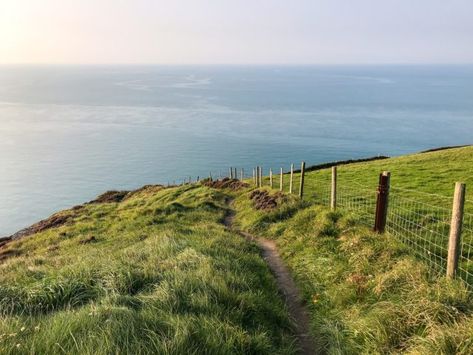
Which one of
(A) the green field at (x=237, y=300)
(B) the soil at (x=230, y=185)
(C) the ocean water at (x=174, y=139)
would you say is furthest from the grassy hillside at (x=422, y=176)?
(C) the ocean water at (x=174, y=139)

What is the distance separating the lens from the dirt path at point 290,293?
311 inches

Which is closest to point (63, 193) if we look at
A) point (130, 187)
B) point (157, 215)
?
point (130, 187)

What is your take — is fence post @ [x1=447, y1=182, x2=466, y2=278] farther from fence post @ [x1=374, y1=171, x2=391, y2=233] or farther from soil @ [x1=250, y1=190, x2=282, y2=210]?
soil @ [x1=250, y1=190, x2=282, y2=210]

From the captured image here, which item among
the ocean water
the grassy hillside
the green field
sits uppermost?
the green field

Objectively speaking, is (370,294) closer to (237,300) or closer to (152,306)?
(237,300)

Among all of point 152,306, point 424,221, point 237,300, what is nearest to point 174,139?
point 424,221

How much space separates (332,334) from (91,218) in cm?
2600

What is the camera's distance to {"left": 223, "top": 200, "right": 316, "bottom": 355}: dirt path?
311 inches

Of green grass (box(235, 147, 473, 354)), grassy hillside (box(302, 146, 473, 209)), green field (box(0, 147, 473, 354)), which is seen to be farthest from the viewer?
grassy hillside (box(302, 146, 473, 209))

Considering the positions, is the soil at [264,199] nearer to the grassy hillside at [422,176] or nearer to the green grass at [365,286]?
the green grass at [365,286]

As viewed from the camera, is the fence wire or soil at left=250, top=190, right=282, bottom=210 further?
soil at left=250, top=190, right=282, bottom=210

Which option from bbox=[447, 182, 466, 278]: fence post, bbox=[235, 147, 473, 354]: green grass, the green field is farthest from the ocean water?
bbox=[447, 182, 466, 278]: fence post

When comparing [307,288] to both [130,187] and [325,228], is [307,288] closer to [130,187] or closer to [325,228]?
[325,228]

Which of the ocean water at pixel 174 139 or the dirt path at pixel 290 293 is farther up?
the dirt path at pixel 290 293
